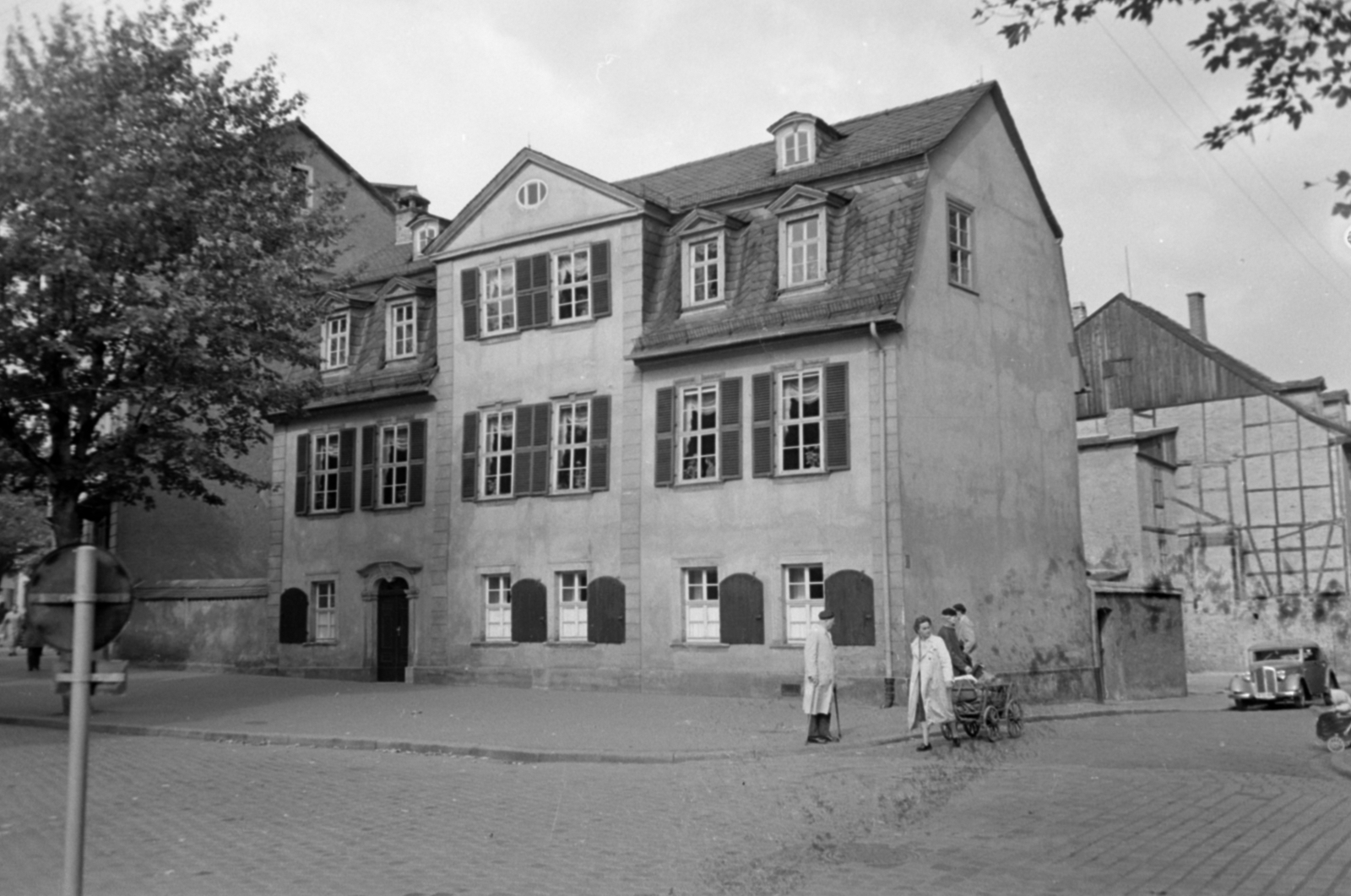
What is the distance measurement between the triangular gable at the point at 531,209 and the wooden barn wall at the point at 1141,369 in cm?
2367

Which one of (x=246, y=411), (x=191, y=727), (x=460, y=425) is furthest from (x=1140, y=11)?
(x=460, y=425)

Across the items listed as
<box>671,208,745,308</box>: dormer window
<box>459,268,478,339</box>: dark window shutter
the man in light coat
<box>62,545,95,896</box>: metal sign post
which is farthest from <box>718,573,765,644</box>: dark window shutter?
<box>62,545,95,896</box>: metal sign post

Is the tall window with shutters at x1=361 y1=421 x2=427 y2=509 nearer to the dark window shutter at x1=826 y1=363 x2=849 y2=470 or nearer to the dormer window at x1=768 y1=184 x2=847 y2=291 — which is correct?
the dormer window at x1=768 y1=184 x2=847 y2=291

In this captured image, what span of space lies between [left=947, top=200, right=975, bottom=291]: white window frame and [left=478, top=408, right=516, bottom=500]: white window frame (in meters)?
9.43

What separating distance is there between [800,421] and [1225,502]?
25230 millimetres

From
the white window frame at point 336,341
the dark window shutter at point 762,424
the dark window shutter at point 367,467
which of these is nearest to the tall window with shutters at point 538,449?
the dark window shutter at point 367,467

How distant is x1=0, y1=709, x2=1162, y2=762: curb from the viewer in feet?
50.0

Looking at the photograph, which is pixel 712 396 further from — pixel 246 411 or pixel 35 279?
pixel 35 279

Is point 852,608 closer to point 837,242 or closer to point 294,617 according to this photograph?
point 837,242

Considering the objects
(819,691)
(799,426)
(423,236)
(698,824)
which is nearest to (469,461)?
(423,236)

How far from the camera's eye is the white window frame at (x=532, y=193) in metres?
28.8

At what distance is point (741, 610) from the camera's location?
2475 centimetres

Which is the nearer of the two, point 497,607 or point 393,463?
point 497,607

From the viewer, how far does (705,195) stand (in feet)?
92.5
